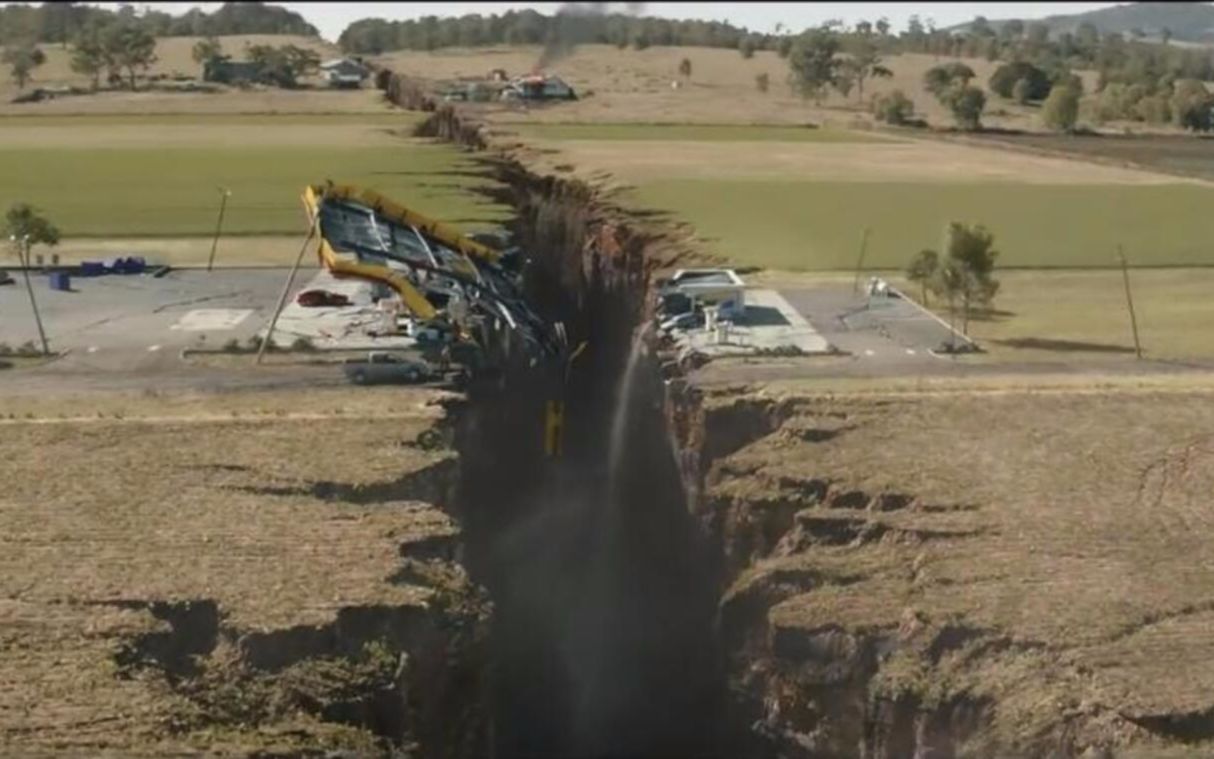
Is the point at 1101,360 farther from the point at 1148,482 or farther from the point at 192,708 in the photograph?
the point at 192,708

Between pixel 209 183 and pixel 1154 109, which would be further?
pixel 1154 109

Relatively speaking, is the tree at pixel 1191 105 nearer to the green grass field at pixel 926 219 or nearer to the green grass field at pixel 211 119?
the green grass field at pixel 926 219

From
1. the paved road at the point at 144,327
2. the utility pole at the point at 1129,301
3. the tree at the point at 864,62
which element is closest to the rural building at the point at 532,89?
the tree at the point at 864,62

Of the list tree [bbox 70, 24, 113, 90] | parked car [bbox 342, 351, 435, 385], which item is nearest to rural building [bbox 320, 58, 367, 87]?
tree [bbox 70, 24, 113, 90]

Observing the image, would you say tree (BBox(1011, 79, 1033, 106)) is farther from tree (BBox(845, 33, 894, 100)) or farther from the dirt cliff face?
the dirt cliff face

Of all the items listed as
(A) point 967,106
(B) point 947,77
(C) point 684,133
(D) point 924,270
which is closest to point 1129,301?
(D) point 924,270

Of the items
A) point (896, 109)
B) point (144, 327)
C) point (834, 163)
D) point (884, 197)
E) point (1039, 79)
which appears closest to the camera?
point (144, 327)

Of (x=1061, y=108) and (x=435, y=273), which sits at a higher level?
(x=1061, y=108)

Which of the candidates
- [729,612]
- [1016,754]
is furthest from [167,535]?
[1016,754]

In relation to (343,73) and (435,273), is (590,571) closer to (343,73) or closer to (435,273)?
(435,273)
